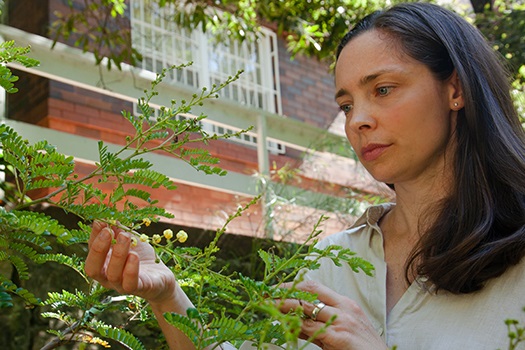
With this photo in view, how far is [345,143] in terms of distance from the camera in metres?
4.85

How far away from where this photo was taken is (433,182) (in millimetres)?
1911

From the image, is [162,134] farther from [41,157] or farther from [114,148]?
[114,148]

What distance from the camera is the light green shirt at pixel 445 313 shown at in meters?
1.57

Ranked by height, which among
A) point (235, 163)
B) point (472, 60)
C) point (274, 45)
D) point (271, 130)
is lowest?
point (235, 163)

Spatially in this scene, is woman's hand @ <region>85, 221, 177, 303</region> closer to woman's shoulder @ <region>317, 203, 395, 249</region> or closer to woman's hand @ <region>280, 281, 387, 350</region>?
woman's hand @ <region>280, 281, 387, 350</region>

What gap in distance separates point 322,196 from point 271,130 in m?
0.61

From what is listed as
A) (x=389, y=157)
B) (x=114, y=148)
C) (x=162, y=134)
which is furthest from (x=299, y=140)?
(x=162, y=134)

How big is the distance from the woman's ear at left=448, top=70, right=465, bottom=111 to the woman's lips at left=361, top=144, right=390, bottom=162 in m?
0.28

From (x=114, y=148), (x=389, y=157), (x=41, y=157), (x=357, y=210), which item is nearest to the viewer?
(x=41, y=157)

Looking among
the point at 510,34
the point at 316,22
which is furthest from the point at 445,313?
the point at 510,34

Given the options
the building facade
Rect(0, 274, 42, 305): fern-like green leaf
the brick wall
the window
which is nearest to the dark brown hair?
Rect(0, 274, 42, 305): fern-like green leaf

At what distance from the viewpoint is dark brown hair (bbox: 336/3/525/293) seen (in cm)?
167

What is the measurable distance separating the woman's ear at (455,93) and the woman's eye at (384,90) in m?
0.21

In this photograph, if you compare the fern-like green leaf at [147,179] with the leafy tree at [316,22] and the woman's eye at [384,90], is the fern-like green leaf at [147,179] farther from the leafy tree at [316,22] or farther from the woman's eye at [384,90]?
the leafy tree at [316,22]
